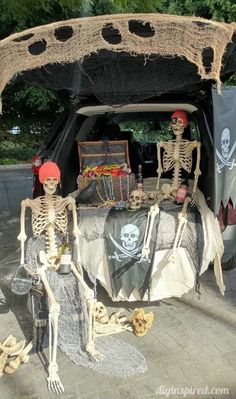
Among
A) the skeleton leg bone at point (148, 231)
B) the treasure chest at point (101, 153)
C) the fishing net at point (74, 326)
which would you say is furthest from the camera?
the treasure chest at point (101, 153)

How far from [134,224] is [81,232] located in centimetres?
48

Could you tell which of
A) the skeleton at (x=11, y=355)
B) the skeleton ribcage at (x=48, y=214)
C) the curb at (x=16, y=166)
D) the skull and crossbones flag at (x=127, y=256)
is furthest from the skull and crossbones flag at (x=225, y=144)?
the curb at (x=16, y=166)

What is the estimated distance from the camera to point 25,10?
5.99 meters

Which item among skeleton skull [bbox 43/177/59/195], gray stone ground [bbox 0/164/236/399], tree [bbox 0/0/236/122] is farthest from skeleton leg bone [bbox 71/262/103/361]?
tree [bbox 0/0/236/122]

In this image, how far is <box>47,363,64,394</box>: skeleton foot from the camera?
3.15 metres

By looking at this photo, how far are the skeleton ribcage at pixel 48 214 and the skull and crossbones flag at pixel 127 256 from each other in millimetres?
433

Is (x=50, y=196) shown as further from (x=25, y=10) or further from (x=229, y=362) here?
(x=25, y=10)

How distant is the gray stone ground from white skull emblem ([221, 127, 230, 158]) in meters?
1.45

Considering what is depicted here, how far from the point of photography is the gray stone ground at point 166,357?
3.14 m

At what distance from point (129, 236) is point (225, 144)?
1101 mm

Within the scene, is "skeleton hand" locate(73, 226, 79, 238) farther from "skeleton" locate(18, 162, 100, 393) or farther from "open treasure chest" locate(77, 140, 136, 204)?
"open treasure chest" locate(77, 140, 136, 204)

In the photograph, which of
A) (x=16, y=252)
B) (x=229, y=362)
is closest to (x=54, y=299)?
(x=229, y=362)

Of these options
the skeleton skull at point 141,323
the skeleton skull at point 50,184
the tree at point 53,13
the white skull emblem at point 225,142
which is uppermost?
the tree at point 53,13

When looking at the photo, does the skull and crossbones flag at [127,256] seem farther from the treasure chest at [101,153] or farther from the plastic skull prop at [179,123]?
the treasure chest at [101,153]
